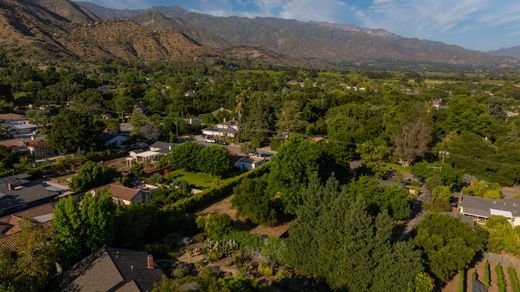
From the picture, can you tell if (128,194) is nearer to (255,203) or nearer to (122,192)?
(122,192)

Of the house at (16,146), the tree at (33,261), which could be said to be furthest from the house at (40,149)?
the tree at (33,261)

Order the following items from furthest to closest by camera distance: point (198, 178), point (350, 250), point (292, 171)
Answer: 1. point (198, 178)
2. point (292, 171)
3. point (350, 250)

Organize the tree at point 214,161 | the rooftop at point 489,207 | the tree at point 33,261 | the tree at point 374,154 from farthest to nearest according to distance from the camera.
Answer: the tree at point 374,154
the tree at point 214,161
the rooftop at point 489,207
the tree at point 33,261

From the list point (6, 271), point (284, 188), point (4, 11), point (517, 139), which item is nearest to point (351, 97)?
point (517, 139)

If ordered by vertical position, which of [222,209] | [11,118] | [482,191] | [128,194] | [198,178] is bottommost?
[222,209]

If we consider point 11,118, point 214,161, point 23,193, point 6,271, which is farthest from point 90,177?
point 11,118

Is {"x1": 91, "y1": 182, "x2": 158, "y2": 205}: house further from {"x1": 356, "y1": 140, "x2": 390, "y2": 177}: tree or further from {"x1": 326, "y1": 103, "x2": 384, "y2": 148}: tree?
{"x1": 326, "y1": 103, "x2": 384, "y2": 148}: tree

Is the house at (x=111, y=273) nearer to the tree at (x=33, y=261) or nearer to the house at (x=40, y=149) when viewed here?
the tree at (x=33, y=261)

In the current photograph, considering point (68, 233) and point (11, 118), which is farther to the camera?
point (11, 118)
